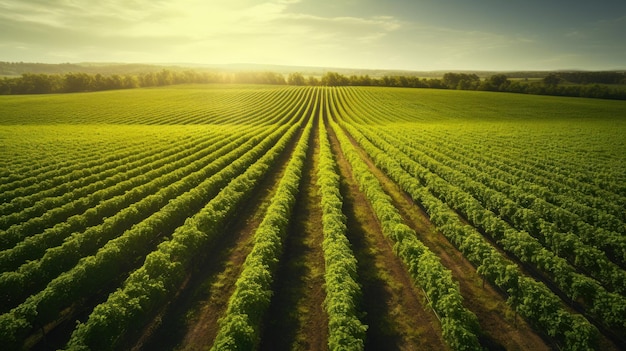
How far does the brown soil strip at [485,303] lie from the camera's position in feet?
37.8

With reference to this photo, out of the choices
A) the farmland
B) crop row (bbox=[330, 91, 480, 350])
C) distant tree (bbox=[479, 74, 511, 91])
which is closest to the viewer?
crop row (bbox=[330, 91, 480, 350])

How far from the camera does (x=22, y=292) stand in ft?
41.8

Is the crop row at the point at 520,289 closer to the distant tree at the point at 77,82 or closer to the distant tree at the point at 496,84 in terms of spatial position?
the distant tree at the point at 496,84

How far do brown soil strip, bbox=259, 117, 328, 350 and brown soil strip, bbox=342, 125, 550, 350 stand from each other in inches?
246

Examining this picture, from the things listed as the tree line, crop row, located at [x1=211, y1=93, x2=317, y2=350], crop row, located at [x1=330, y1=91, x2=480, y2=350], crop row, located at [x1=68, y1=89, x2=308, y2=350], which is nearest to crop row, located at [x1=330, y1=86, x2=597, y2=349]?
crop row, located at [x1=330, y1=91, x2=480, y2=350]

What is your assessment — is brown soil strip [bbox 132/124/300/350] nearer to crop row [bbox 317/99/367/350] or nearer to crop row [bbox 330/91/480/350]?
crop row [bbox 317/99/367/350]

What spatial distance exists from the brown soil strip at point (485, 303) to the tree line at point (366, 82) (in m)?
127

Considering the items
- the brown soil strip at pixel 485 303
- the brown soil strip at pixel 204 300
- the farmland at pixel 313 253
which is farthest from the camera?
the brown soil strip at pixel 204 300

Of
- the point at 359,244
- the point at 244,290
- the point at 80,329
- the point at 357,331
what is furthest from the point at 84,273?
the point at 359,244

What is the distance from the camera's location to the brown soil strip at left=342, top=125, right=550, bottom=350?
1152 cm

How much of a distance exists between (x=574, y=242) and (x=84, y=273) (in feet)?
73.5

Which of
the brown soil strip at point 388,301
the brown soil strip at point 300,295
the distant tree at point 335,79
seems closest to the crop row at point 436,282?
the brown soil strip at point 388,301

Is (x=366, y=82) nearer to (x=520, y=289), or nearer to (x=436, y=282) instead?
(x=520, y=289)

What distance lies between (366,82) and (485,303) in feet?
491
